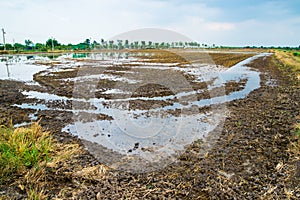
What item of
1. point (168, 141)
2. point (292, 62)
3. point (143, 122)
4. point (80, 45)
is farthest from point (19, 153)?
point (80, 45)

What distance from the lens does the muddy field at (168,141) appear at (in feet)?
13.6

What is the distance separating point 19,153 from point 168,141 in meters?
3.76

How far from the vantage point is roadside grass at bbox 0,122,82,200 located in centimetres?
412

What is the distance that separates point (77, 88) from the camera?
13.7 m

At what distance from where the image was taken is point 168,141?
21.5ft

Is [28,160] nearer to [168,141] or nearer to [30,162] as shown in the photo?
[30,162]

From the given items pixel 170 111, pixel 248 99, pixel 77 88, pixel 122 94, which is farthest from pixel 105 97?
pixel 248 99

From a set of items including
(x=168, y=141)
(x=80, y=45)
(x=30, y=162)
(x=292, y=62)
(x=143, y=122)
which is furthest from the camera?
(x=80, y=45)

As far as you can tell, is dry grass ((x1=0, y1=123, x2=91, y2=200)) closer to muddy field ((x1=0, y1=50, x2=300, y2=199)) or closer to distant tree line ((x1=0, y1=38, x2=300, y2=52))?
muddy field ((x1=0, y1=50, x2=300, y2=199))

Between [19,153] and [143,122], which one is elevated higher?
[19,153]

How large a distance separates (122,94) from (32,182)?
839cm

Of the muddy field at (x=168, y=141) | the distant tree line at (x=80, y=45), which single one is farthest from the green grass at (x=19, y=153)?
the distant tree line at (x=80, y=45)

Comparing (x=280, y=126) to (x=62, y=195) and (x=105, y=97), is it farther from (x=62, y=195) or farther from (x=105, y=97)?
(x=105, y=97)

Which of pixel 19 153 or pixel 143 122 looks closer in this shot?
pixel 19 153
